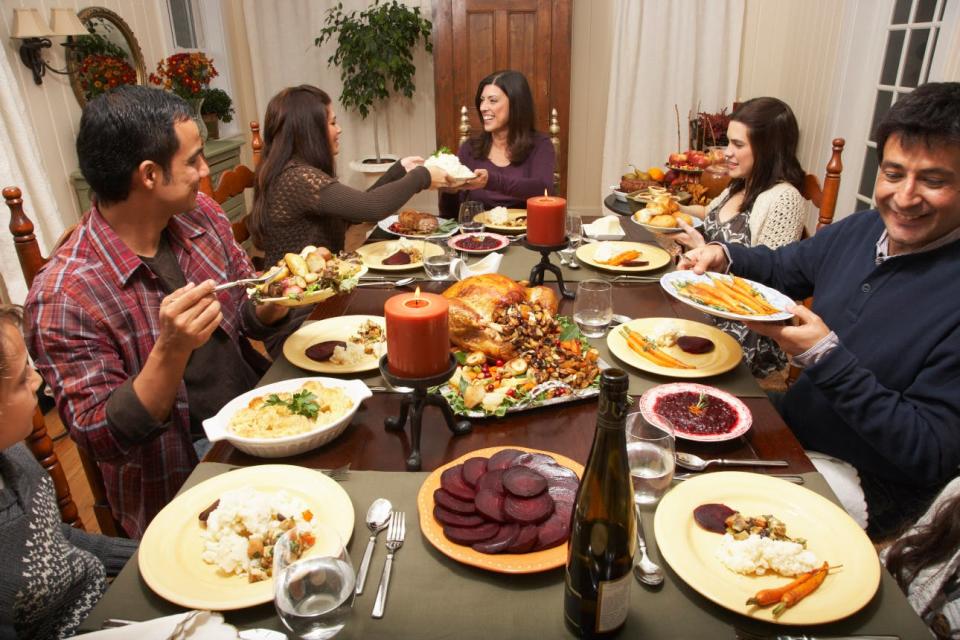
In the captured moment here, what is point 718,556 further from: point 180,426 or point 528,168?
point 528,168

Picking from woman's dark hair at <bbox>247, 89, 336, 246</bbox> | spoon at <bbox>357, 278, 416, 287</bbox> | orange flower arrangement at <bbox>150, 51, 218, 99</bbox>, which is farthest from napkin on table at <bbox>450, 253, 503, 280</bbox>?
orange flower arrangement at <bbox>150, 51, 218, 99</bbox>

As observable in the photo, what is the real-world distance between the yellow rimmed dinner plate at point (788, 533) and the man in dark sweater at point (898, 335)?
0.38 meters

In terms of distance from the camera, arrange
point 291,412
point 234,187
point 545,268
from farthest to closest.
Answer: point 234,187
point 545,268
point 291,412

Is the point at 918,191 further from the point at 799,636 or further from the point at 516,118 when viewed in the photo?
the point at 516,118

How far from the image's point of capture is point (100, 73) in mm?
3576

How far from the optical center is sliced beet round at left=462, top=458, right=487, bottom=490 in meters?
1.05

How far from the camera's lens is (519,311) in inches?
60.4

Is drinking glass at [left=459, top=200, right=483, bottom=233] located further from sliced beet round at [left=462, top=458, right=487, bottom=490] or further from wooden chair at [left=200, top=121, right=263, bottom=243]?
sliced beet round at [left=462, top=458, right=487, bottom=490]

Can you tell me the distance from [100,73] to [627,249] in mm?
3102

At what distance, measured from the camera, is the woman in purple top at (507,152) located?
3146 millimetres

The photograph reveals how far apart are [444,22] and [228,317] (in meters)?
3.71

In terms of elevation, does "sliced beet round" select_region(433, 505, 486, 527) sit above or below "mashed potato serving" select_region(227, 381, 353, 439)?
below

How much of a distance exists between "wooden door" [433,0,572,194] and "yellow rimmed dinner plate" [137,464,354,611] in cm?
405

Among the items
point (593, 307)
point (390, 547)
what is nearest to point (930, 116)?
point (593, 307)
